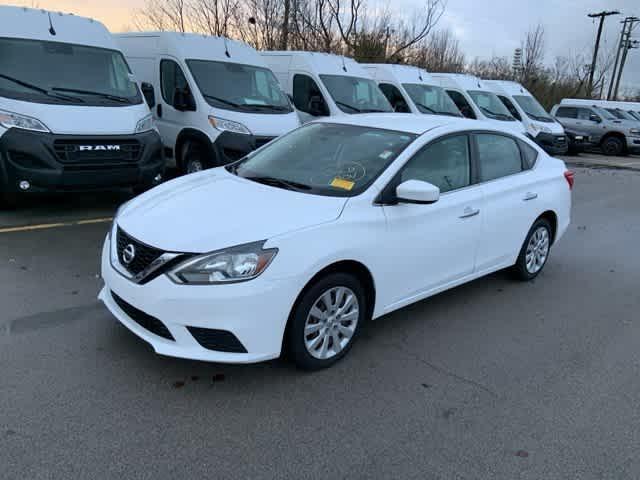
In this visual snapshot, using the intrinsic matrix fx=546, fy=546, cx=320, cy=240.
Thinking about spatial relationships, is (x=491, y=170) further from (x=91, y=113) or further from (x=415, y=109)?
(x=415, y=109)

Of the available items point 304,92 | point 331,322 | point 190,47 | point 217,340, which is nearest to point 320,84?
point 304,92

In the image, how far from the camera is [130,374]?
330 cm

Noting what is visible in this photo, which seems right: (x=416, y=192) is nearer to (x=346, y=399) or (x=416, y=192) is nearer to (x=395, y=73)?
(x=346, y=399)

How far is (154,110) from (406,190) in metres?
6.79

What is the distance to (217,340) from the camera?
3068mm

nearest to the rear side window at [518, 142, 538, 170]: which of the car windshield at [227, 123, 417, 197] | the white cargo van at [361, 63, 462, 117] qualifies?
the car windshield at [227, 123, 417, 197]

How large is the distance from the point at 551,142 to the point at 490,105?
243 centimetres

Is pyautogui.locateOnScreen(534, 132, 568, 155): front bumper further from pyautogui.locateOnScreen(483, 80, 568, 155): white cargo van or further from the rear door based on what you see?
the rear door

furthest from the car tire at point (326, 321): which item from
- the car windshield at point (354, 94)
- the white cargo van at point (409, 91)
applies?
the white cargo van at point (409, 91)

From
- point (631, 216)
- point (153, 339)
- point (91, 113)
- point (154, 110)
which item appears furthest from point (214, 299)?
point (631, 216)

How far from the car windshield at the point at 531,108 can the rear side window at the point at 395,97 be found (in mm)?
5755

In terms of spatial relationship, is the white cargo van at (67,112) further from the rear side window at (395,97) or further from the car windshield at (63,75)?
the rear side window at (395,97)

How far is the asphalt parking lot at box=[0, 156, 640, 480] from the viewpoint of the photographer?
2.67 meters

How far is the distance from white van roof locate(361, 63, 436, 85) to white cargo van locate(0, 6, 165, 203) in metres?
8.18
